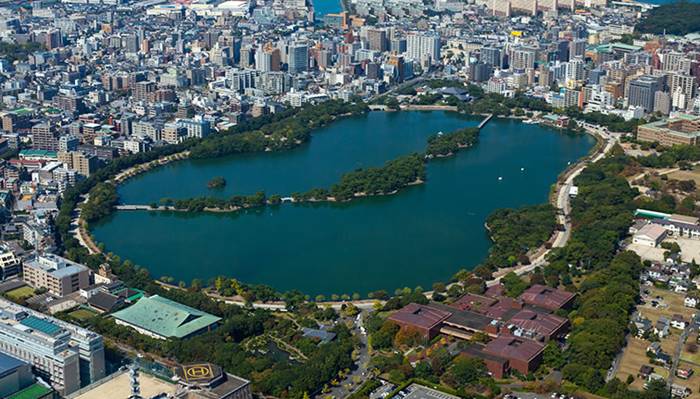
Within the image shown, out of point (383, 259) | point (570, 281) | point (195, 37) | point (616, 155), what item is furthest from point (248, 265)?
point (195, 37)

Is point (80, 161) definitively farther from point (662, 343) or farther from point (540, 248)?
point (662, 343)

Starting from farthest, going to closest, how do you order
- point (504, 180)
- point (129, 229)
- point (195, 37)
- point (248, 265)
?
point (195, 37), point (504, 180), point (129, 229), point (248, 265)

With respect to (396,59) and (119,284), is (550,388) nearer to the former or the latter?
(119,284)

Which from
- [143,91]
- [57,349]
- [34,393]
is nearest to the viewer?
[34,393]

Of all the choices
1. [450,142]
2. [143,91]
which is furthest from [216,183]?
[143,91]

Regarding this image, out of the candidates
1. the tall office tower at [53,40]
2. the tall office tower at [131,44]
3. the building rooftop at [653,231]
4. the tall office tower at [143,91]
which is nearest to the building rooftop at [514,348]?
the building rooftop at [653,231]

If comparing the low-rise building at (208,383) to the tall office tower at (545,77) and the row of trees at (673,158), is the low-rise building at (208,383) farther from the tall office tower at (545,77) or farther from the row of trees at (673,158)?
the tall office tower at (545,77)

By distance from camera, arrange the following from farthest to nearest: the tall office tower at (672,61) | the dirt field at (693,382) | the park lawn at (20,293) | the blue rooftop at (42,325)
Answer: the tall office tower at (672,61) < the park lawn at (20,293) < the dirt field at (693,382) < the blue rooftop at (42,325)
